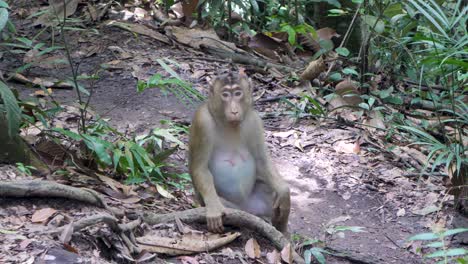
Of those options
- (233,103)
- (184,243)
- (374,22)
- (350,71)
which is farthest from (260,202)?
(374,22)

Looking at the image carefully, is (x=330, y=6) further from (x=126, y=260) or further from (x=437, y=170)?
(x=126, y=260)

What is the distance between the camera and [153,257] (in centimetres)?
425

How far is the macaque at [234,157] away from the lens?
18.0ft

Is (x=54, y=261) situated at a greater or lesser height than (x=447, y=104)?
greater

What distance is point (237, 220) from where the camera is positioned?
5.00 meters

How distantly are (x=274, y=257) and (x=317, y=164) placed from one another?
309 cm

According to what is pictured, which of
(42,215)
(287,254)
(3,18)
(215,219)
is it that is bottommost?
(287,254)

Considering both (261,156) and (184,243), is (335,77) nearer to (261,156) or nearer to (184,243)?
(261,156)

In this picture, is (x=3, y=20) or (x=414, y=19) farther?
(x=414, y=19)

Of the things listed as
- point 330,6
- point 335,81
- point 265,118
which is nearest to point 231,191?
point 265,118

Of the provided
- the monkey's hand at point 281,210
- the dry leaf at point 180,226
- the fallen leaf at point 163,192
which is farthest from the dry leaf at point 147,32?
the dry leaf at point 180,226

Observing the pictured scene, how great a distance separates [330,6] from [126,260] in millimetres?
7324

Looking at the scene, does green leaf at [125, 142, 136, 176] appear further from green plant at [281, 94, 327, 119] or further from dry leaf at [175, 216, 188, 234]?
green plant at [281, 94, 327, 119]

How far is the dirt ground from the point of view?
6.42 metres
